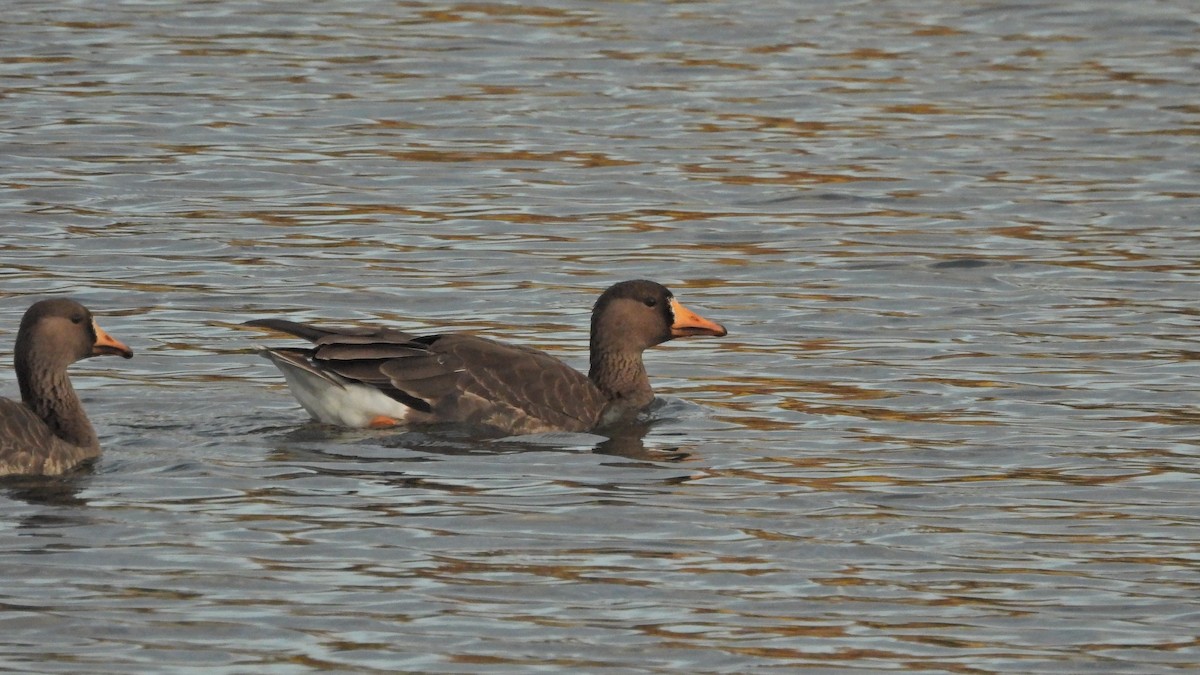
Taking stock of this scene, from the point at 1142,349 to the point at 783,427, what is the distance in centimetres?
324

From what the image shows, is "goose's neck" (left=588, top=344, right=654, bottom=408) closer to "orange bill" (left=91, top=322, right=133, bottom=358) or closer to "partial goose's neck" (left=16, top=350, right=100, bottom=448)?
"orange bill" (left=91, top=322, right=133, bottom=358)

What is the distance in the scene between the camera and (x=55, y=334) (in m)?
12.9

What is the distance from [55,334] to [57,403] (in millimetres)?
364

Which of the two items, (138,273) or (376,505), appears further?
(138,273)

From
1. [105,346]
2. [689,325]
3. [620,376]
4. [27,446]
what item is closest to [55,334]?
[105,346]

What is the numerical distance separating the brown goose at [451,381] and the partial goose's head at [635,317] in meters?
0.01

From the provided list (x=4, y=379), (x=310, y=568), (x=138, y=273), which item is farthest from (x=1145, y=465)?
(x=138, y=273)

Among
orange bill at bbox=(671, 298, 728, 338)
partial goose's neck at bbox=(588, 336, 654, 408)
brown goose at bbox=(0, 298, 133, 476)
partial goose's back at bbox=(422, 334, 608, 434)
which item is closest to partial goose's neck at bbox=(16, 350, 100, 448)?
brown goose at bbox=(0, 298, 133, 476)

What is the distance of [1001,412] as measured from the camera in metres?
14.2

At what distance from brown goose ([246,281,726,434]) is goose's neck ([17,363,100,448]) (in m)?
1.09

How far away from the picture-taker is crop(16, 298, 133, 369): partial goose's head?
42.4 feet

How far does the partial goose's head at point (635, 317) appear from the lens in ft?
48.8

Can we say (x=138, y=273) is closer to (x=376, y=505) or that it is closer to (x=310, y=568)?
(x=376, y=505)

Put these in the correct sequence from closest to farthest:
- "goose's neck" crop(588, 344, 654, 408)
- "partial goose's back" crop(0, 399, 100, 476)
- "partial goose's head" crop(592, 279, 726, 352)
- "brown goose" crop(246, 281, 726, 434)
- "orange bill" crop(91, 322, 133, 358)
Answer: "partial goose's back" crop(0, 399, 100, 476), "orange bill" crop(91, 322, 133, 358), "brown goose" crop(246, 281, 726, 434), "goose's neck" crop(588, 344, 654, 408), "partial goose's head" crop(592, 279, 726, 352)
